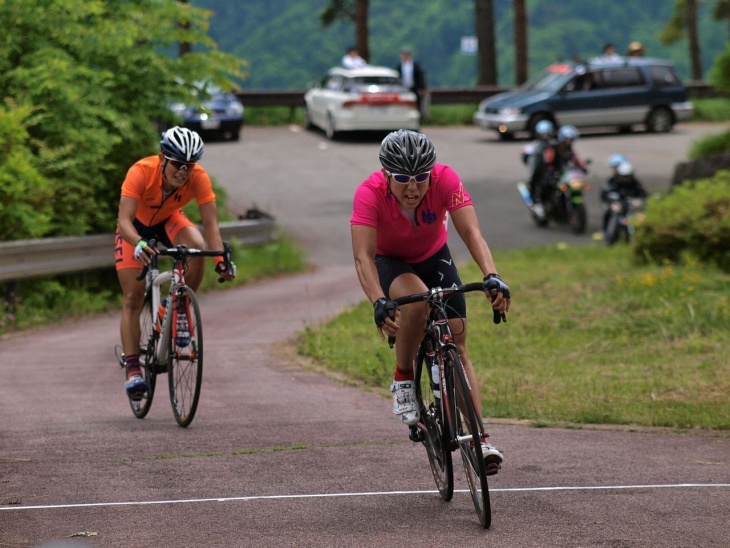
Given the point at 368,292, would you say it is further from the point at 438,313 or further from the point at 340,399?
the point at 340,399

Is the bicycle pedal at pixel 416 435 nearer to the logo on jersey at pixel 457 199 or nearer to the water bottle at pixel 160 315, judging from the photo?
the logo on jersey at pixel 457 199

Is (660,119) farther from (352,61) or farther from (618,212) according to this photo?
(618,212)

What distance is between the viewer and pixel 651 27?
462 feet

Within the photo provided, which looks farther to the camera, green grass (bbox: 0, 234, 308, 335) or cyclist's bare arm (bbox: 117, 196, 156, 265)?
green grass (bbox: 0, 234, 308, 335)

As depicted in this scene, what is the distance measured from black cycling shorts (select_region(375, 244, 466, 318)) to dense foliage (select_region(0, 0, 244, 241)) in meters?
9.14

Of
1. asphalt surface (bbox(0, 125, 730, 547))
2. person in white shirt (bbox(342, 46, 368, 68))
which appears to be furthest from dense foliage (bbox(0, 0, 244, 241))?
person in white shirt (bbox(342, 46, 368, 68))

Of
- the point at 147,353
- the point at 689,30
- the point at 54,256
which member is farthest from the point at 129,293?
the point at 689,30

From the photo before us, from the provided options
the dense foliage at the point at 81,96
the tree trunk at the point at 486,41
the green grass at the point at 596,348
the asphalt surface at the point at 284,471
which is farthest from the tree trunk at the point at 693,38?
the asphalt surface at the point at 284,471

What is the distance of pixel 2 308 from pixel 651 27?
133 m

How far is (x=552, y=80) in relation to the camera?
35.6m

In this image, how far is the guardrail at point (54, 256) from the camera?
49.7 feet

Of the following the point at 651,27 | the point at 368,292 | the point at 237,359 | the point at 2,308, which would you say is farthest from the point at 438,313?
the point at 651,27

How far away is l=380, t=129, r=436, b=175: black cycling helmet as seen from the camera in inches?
261

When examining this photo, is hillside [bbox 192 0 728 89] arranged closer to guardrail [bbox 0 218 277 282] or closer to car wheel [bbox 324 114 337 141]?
car wheel [bbox 324 114 337 141]
